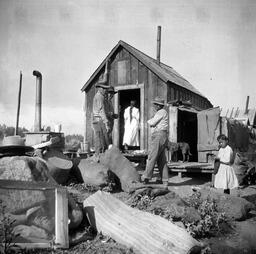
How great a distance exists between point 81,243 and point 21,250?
2.74 ft

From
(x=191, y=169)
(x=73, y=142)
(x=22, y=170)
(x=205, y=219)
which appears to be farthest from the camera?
(x=73, y=142)

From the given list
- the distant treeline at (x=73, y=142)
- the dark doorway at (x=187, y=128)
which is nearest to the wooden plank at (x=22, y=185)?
the distant treeline at (x=73, y=142)

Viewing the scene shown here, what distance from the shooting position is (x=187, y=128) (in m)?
13.1

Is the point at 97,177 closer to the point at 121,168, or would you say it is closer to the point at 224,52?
the point at 121,168

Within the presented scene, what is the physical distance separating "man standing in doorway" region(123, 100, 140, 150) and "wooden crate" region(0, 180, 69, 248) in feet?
29.3

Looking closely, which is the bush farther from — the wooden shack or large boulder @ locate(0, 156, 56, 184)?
the wooden shack

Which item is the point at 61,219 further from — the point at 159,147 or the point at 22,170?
the point at 159,147

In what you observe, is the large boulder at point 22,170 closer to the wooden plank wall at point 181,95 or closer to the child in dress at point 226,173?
the child in dress at point 226,173

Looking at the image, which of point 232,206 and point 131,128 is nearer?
point 232,206

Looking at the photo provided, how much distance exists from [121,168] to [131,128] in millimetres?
5844

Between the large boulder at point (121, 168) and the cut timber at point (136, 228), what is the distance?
6.62 ft

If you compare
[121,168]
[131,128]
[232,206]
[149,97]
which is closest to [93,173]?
[121,168]

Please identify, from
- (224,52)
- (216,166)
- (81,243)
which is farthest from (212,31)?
(81,243)

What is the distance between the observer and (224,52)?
8.27 metres
